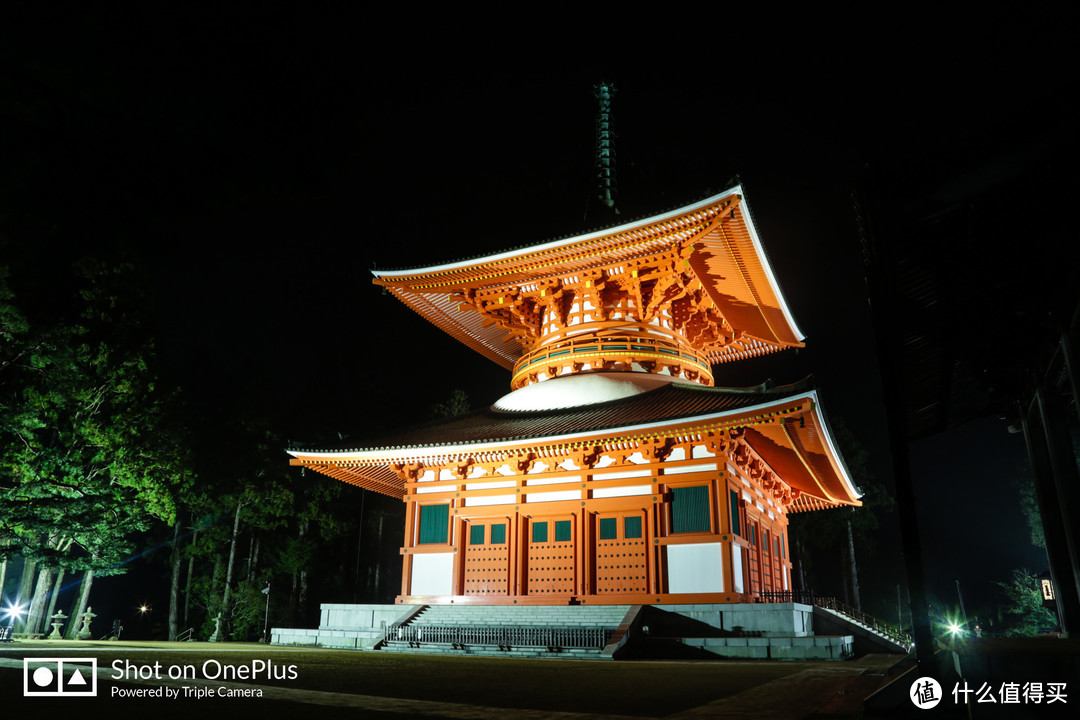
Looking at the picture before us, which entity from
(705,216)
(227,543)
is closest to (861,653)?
(705,216)

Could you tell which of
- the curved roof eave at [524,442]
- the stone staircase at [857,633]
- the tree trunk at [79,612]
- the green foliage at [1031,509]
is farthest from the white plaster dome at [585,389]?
the green foliage at [1031,509]

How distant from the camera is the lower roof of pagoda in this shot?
16.7 metres

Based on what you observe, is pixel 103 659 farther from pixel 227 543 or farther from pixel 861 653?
pixel 227 543

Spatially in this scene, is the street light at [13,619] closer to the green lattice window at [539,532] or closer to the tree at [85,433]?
the tree at [85,433]

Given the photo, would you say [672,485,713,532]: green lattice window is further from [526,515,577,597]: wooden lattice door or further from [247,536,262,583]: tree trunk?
[247,536,262,583]: tree trunk

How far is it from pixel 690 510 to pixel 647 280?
7646mm

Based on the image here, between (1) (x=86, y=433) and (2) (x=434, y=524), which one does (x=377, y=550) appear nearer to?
(2) (x=434, y=524)

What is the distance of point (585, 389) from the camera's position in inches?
856

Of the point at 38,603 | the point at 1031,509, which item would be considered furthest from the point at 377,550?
the point at 1031,509

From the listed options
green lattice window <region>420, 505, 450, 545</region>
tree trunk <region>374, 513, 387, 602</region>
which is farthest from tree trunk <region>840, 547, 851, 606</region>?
green lattice window <region>420, 505, 450, 545</region>

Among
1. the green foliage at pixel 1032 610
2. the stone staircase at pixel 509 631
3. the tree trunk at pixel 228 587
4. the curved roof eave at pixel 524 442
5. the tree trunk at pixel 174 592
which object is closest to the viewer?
the stone staircase at pixel 509 631

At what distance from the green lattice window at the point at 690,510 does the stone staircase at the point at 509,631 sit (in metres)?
2.51

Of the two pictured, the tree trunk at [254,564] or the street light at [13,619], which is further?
the tree trunk at [254,564]

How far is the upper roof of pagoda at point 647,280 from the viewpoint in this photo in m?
20.0
